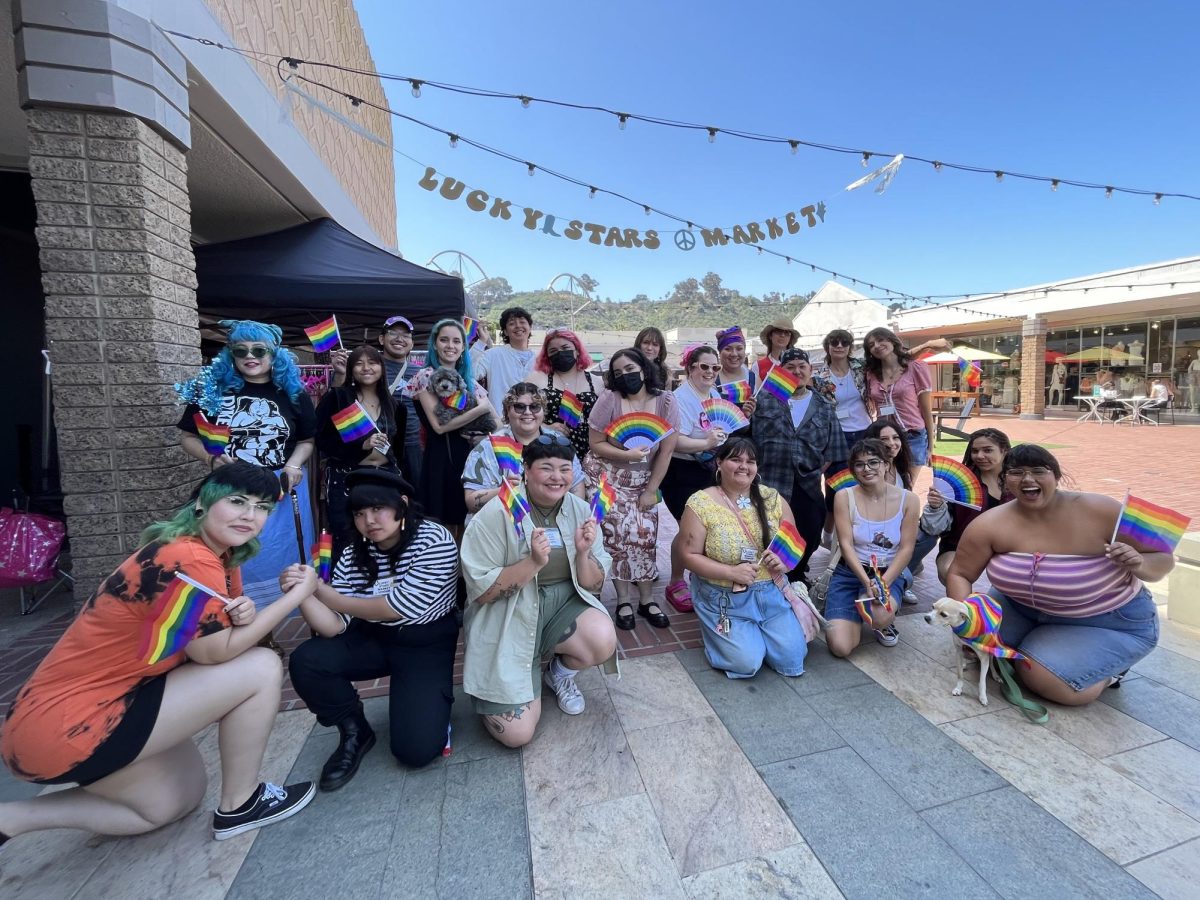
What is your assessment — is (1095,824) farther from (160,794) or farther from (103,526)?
(103,526)

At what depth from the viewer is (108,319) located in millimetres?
2982

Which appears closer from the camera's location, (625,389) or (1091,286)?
(625,389)

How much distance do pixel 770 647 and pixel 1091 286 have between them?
18.3 metres

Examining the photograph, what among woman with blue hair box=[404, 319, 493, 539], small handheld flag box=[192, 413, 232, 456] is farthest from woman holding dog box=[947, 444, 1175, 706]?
small handheld flag box=[192, 413, 232, 456]

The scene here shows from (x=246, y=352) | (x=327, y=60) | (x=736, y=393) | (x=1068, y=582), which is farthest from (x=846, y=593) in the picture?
(x=327, y=60)

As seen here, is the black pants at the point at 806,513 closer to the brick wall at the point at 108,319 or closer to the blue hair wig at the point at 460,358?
the blue hair wig at the point at 460,358

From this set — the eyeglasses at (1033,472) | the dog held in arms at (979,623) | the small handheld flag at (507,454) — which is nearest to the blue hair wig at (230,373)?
the small handheld flag at (507,454)

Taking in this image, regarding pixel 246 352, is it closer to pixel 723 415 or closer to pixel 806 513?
pixel 723 415

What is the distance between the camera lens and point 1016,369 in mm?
19688

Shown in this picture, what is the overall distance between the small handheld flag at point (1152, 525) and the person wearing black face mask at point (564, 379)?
2626 mm

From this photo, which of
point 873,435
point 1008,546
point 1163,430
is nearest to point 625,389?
point 873,435

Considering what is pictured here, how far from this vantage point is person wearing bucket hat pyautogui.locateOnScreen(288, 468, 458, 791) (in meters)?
2.10

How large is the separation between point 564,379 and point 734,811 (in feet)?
8.25

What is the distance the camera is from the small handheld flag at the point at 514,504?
2232 mm
